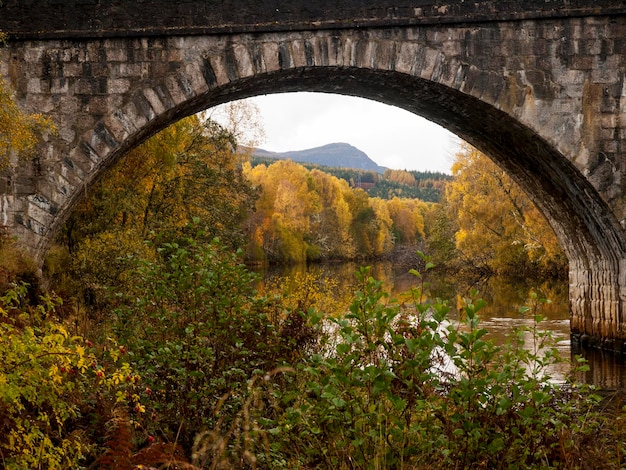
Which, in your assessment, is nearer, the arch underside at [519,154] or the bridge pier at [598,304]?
the arch underside at [519,154]

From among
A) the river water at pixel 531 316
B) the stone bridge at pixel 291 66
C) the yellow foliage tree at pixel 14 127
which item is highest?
the stone bridge at pixel 291 66

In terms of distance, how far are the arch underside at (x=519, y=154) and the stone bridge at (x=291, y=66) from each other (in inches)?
3.1

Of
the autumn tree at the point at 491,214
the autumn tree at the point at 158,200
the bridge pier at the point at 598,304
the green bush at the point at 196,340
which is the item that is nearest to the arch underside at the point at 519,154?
the bridge pier at the point at 598,304

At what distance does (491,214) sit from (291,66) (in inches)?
843

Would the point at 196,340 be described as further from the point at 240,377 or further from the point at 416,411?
the point at 416,411

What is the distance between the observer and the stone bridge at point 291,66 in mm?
9352

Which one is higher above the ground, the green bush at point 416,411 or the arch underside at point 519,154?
the arch underside at point 519,154

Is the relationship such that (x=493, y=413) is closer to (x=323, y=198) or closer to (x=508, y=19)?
(x=508, y=19)

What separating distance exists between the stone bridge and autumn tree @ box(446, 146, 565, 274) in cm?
1671

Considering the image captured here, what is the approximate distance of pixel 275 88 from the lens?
445 inches

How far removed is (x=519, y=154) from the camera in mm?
11547

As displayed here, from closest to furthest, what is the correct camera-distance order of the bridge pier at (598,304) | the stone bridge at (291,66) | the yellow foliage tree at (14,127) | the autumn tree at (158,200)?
the yellow foliage tree at (14,127) < the stone bridge at (291,66) < the bridge pier at (598,304) < the autumn tree at (158,200)

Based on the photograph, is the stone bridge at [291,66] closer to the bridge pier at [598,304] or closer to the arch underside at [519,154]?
the arch underside at [519,154]

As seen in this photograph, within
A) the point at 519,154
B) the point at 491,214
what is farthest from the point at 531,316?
the point at 491,214
